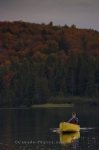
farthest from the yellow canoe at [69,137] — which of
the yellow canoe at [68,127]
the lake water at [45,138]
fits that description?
the yellow canoe at [68,127]

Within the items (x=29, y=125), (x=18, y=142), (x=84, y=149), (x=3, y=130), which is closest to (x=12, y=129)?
(x=3, y=130)

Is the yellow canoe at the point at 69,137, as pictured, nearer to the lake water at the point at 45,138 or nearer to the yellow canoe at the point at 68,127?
the lake water at the point at 45,138

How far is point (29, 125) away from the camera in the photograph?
4296 inches

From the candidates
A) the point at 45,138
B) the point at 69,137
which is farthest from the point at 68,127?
the point at 45,138

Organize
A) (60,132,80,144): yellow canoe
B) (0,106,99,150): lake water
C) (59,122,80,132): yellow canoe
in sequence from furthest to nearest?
(59,122,80,132): yellow canoe < (60,132,80,144): yellow canoe < (0,106,99,150): lake water

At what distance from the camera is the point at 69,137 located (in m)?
89.3

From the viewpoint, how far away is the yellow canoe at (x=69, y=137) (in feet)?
269

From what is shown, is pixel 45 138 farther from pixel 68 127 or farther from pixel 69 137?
pixel 68 127

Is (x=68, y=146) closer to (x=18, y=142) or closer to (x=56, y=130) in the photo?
(x=18, y=142)

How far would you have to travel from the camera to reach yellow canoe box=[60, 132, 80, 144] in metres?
82.1

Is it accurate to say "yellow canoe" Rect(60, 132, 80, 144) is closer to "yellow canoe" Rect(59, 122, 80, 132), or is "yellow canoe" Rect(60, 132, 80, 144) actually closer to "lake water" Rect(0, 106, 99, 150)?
"lake water" Rect(0, 106, 99, 150)

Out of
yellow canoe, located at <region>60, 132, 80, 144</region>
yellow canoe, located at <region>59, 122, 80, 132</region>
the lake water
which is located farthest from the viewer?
yellow canoe, located at <region>59, 122, 80, 132</region>

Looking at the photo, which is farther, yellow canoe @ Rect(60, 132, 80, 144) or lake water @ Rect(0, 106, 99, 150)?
yellow canoe @ Rect(60, 132, 80, 144)

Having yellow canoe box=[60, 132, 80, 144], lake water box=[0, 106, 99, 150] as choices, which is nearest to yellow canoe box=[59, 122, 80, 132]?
lake water box=[0, 106, 99, 150]
